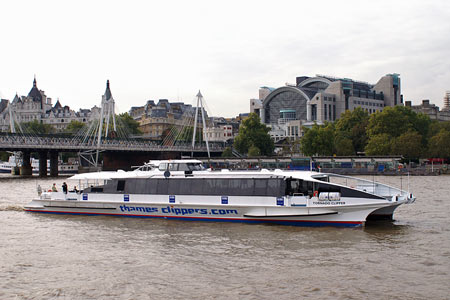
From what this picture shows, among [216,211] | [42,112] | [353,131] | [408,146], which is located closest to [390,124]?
[408,146]

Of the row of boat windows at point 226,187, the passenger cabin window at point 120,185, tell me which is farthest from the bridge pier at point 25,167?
the passenger cabin window at point 120,185

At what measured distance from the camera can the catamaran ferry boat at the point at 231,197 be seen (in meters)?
23.0

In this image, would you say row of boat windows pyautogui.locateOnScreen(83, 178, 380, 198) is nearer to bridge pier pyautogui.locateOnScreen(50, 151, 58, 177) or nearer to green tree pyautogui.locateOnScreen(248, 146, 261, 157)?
bridge pier pyautogui.locateOnScreen(50, 151, 58, 177)

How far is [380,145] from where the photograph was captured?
87.0 m

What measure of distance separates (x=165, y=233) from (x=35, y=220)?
29.5 ft

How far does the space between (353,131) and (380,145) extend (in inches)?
593

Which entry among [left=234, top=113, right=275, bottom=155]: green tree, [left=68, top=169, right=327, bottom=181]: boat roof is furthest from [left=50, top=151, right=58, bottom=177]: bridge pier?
[left=68, top=169, right=327, bottom=181]: boat roof

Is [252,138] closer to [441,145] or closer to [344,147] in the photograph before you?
[344,147]

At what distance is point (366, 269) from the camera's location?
16.3 meters

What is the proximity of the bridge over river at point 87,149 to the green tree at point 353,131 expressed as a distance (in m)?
26.6

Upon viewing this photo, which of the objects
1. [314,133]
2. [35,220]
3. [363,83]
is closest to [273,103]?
[363,83]

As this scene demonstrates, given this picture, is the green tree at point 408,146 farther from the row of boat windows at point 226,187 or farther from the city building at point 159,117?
the city building at point 159,117

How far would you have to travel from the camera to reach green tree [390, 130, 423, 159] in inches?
3292

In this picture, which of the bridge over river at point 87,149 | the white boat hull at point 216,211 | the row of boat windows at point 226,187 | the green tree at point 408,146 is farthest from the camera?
the green tree at point 408,146
